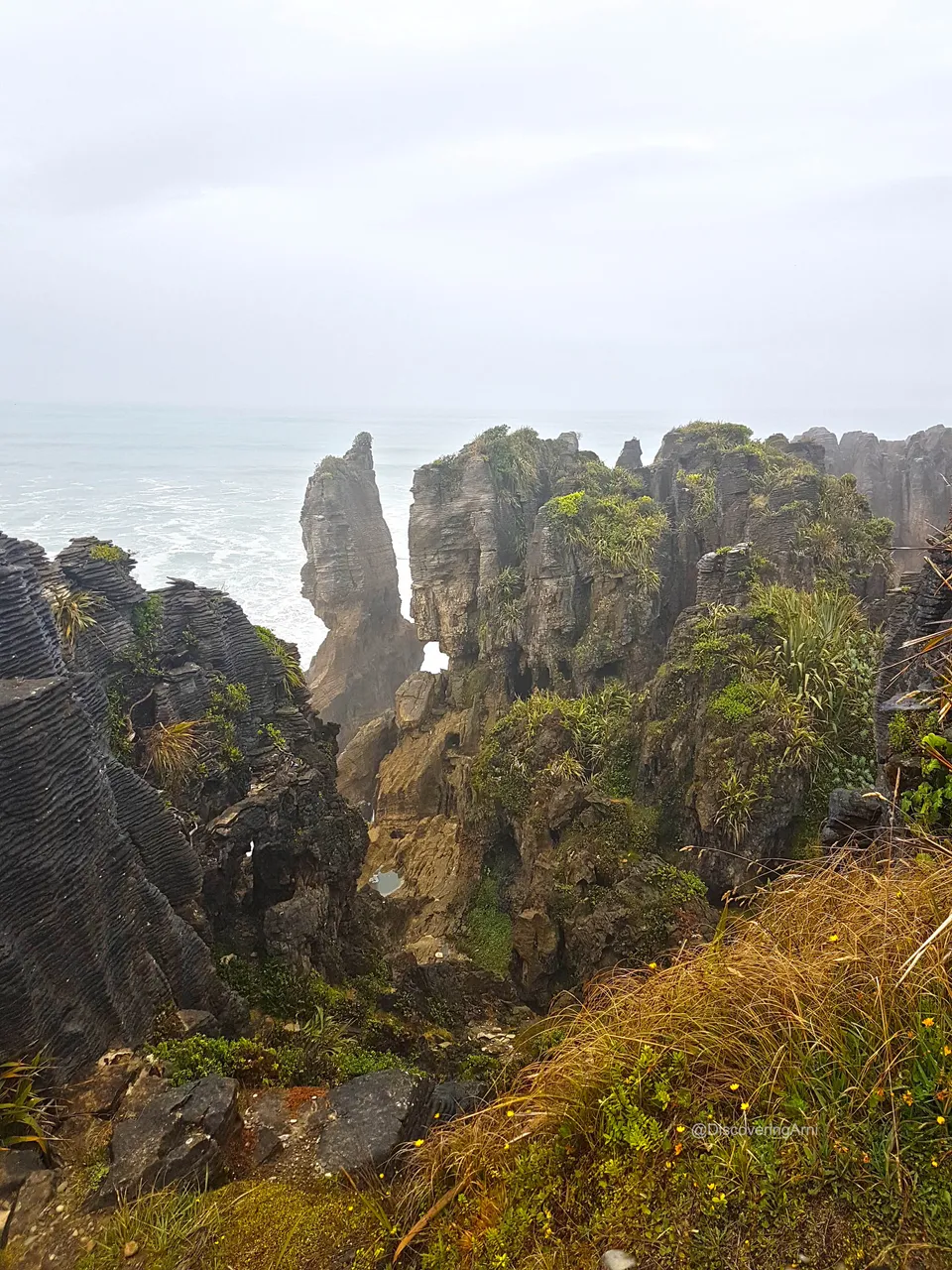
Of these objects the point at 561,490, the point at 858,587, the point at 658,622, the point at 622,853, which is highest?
the point at 561,490

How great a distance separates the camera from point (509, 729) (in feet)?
59.5

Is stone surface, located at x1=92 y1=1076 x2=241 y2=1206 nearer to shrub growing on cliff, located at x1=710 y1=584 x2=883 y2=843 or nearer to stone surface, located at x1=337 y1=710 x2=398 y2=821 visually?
shrub growing on cliff, located at x1=710 y1=584 x2=883 y2=843

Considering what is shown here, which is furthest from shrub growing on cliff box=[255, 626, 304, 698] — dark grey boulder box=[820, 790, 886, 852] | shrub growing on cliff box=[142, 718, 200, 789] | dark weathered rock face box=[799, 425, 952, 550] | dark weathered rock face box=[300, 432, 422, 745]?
dark weathered rock face box=[799, 425, 952, 550]

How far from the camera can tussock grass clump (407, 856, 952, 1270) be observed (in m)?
2.40

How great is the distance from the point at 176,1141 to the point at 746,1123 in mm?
4372

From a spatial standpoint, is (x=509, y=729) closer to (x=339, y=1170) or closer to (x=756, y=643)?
(x=756, y=643)

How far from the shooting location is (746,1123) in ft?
8.83

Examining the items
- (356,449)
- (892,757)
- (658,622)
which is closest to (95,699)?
(892,757)

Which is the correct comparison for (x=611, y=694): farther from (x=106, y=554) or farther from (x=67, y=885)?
(x=67, y=885)

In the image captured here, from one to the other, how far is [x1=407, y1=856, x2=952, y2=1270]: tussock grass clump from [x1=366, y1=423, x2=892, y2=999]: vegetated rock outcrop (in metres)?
1.76

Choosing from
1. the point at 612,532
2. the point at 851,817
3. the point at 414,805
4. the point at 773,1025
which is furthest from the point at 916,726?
the point at 414,805

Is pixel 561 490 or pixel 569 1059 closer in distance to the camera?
pixel 569 1059

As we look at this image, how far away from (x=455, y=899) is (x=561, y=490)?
17270 mm

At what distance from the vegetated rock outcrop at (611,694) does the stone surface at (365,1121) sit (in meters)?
3.34
